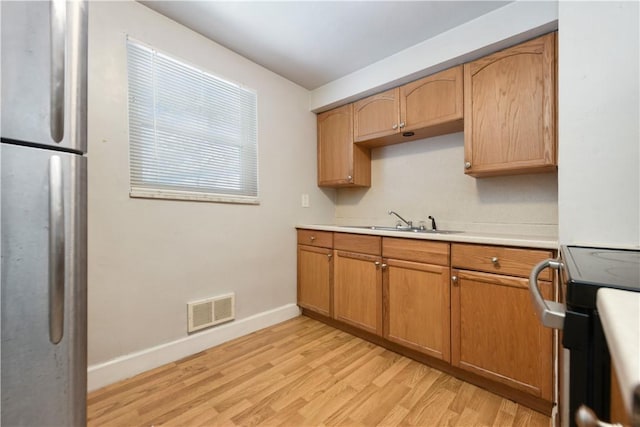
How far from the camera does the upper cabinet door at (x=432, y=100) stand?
191 cm

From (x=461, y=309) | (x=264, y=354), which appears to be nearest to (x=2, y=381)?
(x=264, y=354)

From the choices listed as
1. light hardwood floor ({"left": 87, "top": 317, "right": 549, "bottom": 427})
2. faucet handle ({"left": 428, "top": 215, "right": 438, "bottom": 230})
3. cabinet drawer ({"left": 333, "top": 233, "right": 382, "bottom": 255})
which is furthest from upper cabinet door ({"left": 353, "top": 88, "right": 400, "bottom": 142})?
light hardwood floor ({"left": 87, "top": 317, "right": 549, "bottom": 427})

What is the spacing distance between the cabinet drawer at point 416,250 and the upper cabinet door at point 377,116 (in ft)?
3.11

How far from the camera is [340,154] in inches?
105

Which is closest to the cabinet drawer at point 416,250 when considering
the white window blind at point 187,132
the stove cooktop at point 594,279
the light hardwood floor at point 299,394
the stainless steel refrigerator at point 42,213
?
the light hardwood floor at point 299,394

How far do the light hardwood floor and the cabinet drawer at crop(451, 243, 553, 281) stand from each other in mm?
701

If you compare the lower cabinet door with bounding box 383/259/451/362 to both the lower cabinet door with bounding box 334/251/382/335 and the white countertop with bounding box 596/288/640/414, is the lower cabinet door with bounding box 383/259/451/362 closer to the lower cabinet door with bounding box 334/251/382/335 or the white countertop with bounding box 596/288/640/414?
the lower cabinet door with bounding box 334/251/382/335

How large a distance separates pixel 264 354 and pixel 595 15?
246cm

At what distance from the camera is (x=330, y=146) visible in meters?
2.74

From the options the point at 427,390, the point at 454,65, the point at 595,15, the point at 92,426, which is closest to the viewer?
the point at 595,15

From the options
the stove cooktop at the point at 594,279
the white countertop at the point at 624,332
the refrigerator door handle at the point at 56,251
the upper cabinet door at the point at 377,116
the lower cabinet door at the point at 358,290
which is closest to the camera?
the white countertop at the point at 624,332

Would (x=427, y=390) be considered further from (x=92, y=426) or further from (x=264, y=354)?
(x=92, y=426)

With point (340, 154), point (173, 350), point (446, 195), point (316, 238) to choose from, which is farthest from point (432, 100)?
point (173, 350)

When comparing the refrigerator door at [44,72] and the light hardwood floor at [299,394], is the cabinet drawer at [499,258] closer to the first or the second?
the light hardwood floor at [299,394]
